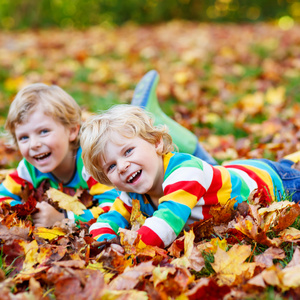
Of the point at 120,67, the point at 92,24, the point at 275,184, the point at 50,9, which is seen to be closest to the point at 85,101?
the point at 120,67

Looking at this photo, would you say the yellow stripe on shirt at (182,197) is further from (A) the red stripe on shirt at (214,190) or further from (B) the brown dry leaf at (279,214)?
(B) the brown dry leaf at (279,214)

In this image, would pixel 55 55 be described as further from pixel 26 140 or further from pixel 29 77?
pixel 26 140

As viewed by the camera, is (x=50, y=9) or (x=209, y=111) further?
(x=50, y=9)

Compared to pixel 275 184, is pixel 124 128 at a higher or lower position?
higher

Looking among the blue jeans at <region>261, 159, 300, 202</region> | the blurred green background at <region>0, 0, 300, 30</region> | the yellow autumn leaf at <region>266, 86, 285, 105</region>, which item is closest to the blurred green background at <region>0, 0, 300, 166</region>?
the yellow autumn leaf at <region>266, 86, 285, 105</region>

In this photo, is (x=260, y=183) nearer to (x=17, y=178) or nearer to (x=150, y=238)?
(x=150, y=238)

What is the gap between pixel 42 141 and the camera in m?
2.67

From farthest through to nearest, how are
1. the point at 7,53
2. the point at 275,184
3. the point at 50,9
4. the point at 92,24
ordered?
Answer: the point at 92,24
the point at 50,9
the point at 7,53
the point at 275,184

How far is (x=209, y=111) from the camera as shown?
15.3 ft

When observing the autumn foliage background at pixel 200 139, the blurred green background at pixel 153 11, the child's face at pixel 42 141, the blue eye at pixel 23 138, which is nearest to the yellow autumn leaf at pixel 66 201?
the autumn foliage background at pixel 200 139

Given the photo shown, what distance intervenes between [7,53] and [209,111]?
4.79 metres

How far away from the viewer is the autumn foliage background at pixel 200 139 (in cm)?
151

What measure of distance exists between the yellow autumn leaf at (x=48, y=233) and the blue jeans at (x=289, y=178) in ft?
4.80

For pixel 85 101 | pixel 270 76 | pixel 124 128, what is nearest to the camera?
pixel 124 128
